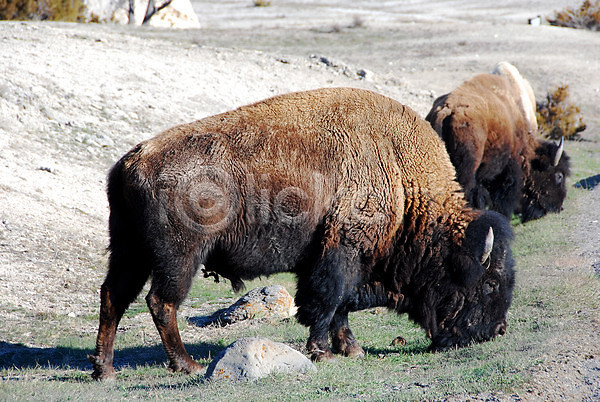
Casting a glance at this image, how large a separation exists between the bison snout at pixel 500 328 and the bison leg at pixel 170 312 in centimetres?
259

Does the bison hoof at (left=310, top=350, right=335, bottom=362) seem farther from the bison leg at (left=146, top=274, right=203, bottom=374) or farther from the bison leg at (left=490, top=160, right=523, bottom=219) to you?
the bison leg at (left=490, top=160, right=523, bottom=219)

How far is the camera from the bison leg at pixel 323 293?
5.85m

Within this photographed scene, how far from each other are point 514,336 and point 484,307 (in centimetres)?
36

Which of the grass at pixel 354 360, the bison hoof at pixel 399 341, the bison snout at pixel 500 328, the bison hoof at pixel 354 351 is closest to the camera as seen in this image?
Result: the grass at pixel 354 360

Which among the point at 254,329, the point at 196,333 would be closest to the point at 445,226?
the point at 254,329

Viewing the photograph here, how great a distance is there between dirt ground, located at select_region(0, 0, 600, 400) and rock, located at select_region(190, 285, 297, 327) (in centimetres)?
160

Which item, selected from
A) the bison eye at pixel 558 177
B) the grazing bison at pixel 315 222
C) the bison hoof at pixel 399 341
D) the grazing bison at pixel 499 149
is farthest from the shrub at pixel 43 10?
Answer: the bison hoof at pixel 399 341

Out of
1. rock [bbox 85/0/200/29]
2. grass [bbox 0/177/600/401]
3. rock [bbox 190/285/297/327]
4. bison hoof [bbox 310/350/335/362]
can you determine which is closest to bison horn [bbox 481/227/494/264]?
grass [bbox 0/177/600/401]

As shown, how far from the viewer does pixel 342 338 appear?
20.7ft

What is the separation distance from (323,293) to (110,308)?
5.82 feet

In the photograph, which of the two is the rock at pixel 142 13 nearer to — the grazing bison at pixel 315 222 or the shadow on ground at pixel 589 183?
the shadow on ground at pixel 589 183

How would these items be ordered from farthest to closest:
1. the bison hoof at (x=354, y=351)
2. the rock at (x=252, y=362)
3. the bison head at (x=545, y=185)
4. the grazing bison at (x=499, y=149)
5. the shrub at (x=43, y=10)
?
the shrub at (x=43, y=10) < the bison head at (x=545, y=185) < the grazing bison at (x=499, y=149) < the bison hoof at (x=354, y=351) < the rock at (x=252, y=362)

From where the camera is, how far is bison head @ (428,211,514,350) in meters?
6.06

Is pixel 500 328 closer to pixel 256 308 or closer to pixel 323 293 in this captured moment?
pixel 323 293
